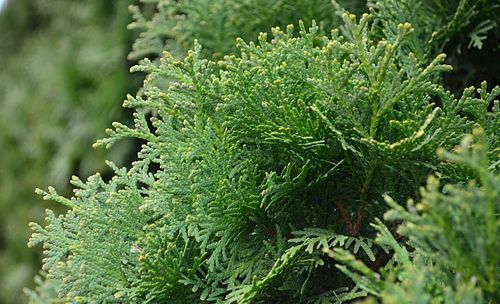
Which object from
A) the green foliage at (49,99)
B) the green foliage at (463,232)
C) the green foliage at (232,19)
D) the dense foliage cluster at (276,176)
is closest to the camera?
the green foliage at (463,232)

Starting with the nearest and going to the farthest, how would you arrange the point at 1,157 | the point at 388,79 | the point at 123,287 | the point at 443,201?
the point at 443,201
the point at 388,79
the point at 123,287
the point at 1,157

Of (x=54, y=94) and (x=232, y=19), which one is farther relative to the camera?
(x=54, y=94)

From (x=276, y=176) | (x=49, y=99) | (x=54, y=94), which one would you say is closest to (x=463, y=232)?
(x=276, y=176)

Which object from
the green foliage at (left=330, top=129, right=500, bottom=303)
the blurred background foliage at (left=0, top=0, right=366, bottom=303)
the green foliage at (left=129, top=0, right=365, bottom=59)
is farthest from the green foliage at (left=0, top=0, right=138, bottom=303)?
the green foliage at (left=330, top=129, right=500, bottom=303)

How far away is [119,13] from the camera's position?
437cm

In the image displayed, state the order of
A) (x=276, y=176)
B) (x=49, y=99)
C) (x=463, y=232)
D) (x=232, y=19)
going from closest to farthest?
(x=463, y=232) → (x=276, y=176) → (x=232, y=19) → (x=49, y=99)

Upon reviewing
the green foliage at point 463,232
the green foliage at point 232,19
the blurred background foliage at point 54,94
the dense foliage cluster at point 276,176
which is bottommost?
the green foliage at point 463,232

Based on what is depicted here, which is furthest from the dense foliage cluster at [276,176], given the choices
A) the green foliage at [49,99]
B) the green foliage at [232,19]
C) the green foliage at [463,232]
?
the green foliage at [49,99]

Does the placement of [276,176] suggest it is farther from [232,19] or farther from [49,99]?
[49,99]

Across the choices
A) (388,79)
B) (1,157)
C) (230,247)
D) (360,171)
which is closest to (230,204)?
(230,247)

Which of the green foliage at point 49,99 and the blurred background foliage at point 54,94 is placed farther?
the green foliage at point 49,99

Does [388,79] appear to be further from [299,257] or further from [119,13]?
[119,13]

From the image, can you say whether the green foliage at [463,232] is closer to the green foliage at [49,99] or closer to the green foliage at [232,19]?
the green foliage at [232,19]

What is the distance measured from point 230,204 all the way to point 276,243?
25cm
